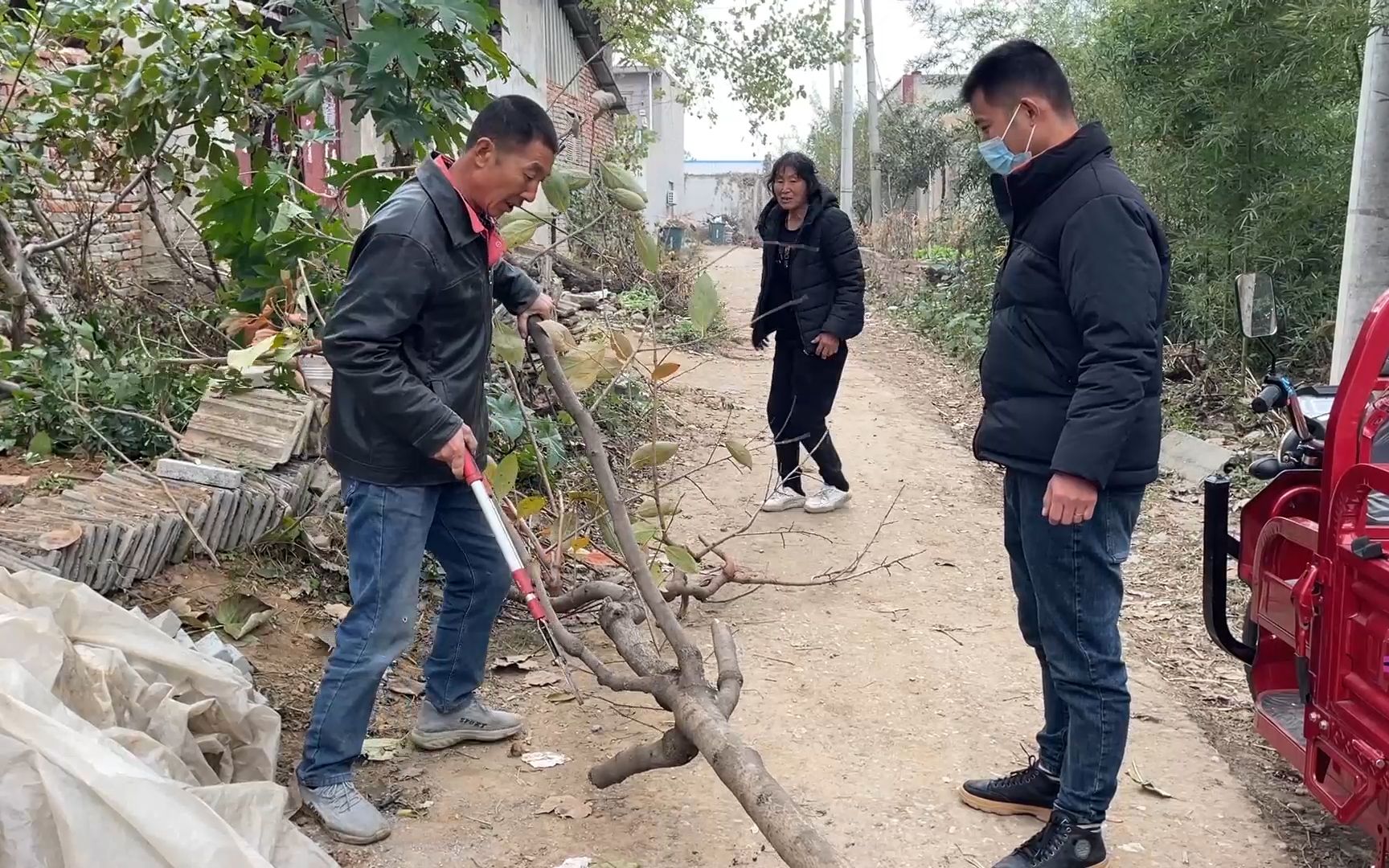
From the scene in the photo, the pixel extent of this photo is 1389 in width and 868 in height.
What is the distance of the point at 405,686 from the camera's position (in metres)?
3.69

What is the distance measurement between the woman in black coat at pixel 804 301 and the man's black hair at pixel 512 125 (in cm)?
271

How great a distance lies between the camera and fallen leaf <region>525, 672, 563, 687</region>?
12.8ft

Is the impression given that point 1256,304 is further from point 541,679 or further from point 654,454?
point 541,679

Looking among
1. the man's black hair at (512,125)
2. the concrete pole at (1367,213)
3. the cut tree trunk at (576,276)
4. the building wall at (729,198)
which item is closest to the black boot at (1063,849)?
the man's black hair at (512,125)

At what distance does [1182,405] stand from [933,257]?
8890mm

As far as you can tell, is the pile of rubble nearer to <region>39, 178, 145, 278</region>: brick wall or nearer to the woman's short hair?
<region>39, 178, 145, 278</region>: brick wall

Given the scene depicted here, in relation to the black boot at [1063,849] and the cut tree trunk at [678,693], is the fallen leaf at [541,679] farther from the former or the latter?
the black boot at [1063,849]

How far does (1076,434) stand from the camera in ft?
7.72

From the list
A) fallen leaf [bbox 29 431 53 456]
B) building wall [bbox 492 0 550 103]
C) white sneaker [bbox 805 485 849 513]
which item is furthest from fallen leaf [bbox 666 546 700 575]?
building wall [bbox 492 0 550 103]

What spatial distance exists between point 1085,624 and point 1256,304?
1126 mm

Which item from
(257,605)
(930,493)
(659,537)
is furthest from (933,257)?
(257,605)

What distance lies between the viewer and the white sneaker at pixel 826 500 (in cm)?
597

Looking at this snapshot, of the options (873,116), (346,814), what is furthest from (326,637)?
(873,116)

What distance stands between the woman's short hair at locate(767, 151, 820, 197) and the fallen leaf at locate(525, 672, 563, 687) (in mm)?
2742
